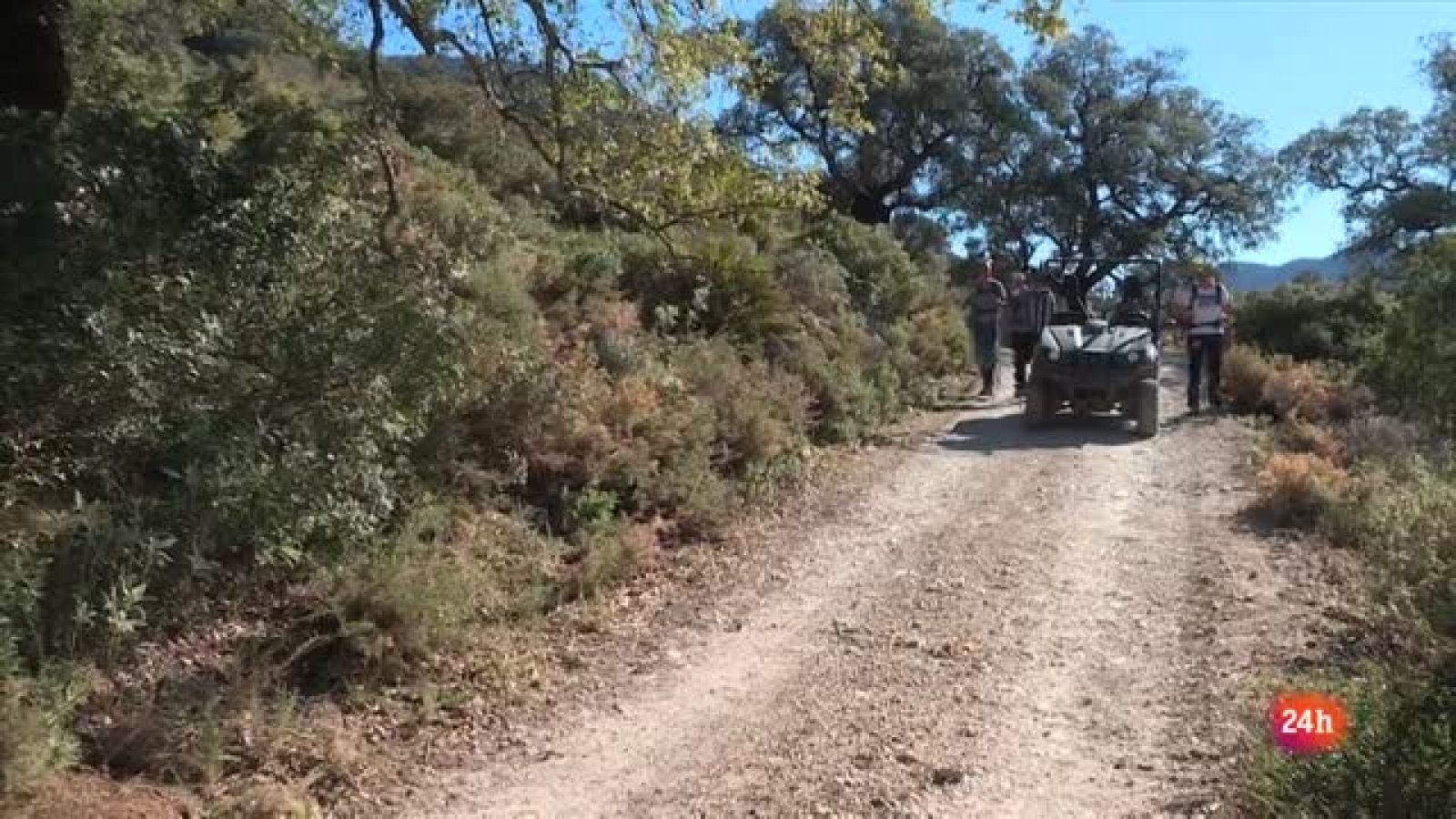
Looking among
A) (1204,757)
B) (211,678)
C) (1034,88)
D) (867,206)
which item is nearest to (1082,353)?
(1204,757)

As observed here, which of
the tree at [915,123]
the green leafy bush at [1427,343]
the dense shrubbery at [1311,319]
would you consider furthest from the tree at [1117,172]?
the green leafy bush at [1427,343]

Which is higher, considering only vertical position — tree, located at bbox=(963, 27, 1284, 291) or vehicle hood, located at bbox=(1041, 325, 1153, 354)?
tree, located at bbox=(963, 27, 1284, 291)

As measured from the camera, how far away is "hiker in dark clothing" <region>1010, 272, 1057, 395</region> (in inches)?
637

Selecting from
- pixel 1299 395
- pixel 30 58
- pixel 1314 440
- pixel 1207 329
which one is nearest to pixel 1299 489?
pixel 1314 440

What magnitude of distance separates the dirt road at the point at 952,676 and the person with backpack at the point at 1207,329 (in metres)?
5.56

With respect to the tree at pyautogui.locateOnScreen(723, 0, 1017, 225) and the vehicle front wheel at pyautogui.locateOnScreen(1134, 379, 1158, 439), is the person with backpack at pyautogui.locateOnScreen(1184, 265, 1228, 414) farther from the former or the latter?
Result: the tree at pyautogui.locateOnScreen(723, 0, 1017, 225)

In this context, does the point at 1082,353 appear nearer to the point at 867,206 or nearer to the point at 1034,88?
the point at 867,206

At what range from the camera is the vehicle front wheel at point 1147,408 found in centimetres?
1324

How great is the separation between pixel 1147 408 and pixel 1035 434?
125cm

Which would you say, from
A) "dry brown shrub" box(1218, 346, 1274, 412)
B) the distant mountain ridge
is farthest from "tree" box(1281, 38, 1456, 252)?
"dry brown shrub" box(1218, 346, 1274, 412)

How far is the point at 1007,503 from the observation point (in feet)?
32.7

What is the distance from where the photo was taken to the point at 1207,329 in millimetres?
15125

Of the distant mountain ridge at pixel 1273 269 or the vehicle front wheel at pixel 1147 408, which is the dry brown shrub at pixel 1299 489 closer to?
the vehicle front wheel at pixel 1147 408

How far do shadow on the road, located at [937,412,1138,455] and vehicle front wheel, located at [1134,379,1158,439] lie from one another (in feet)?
0.55
